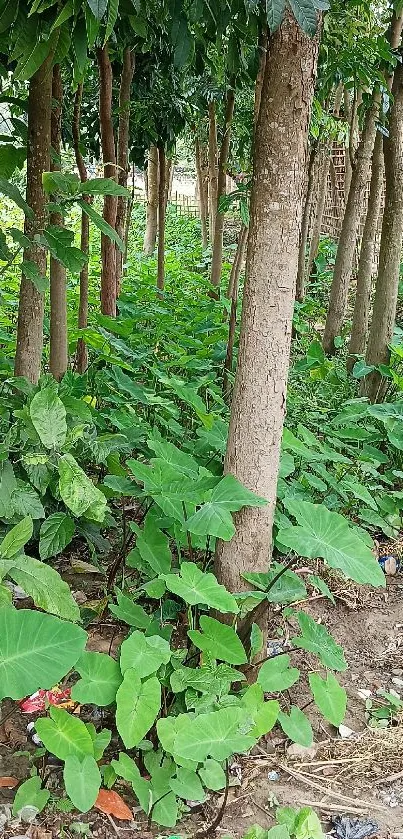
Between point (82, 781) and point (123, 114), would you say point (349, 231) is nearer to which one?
point (123, 114)

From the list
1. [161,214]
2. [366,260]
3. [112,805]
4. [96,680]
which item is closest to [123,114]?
[366,260]

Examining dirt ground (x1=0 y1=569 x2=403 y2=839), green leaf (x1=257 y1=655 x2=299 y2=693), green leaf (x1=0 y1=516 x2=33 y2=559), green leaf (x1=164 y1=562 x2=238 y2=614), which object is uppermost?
green leaf (x1=0 y1=516 x2=33 y2=559)

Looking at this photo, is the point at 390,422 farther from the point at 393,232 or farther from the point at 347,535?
the point at 347,535

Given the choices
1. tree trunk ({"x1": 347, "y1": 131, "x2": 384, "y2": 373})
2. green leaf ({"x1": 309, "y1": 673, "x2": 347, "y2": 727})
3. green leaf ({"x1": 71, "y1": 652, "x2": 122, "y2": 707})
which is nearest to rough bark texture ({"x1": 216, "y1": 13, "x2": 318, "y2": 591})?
green leaf ({"x1": 309, "y1": 673, "x2": 347, "y2": 727})

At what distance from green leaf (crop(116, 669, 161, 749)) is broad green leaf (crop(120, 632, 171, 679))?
26 millimetres

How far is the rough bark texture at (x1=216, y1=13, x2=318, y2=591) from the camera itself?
6.97 feet

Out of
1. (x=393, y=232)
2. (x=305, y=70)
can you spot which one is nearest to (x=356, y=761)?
(x=305, y=70)

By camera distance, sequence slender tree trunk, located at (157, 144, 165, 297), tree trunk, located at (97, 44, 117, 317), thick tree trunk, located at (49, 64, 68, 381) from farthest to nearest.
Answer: slender tree trunk, located at (157, 144, 165, 297)
tree trunk, located at (97, 44, 117, 317)
thick tree trunk, located at (49, 64, 68, 381)

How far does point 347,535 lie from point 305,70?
1.35 meters

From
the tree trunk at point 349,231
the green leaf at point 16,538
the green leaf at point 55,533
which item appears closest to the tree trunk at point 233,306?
the tree trunk at point 349,231

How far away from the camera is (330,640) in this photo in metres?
2.32

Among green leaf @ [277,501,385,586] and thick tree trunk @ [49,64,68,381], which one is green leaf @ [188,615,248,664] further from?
thick tree trunk @ [49,64,68,381]

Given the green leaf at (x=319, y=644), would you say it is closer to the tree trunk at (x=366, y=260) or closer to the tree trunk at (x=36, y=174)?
the tree trunk at (x=36, y=174)

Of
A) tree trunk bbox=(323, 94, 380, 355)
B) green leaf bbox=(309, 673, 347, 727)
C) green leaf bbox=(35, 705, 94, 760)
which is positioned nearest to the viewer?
green leaf bbox=(35, 705, 94, 760)
